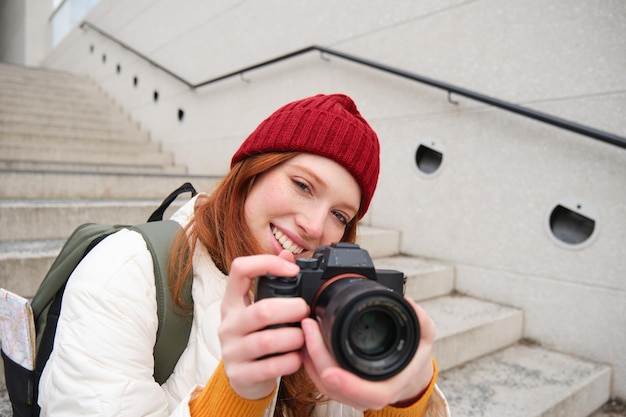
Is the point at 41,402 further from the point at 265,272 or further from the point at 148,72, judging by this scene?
the point at 148,72

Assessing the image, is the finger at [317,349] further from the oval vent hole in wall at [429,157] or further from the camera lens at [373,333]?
the oval vent hole in wall at [429,157]

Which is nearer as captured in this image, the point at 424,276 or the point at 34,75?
the point at 424,276

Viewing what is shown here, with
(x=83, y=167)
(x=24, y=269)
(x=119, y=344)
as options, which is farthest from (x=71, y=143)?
(x=119, y=344)

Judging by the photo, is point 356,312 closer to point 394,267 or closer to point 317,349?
point 317,349

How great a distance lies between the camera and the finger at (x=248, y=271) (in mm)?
651

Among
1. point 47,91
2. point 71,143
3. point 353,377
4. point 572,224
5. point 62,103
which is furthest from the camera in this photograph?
point 47,91

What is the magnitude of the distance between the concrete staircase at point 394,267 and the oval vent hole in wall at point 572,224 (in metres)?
0.44

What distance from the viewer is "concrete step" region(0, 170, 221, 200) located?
7.94 ft

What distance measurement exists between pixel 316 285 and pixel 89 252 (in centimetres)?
53

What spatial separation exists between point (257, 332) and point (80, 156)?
353 centimetres

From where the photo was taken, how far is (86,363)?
27.5 inches

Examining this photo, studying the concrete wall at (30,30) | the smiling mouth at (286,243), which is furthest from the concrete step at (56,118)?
the concrete wall at (30,30)

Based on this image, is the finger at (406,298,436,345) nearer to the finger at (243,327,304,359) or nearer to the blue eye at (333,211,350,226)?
the finger at (243,327,304,359)

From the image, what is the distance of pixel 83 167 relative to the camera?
339cm
